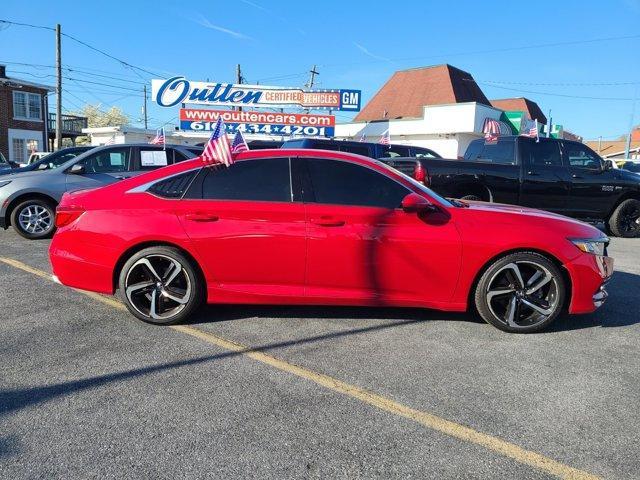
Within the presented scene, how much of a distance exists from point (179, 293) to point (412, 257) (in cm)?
205

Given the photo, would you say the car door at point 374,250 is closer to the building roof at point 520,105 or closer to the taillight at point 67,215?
the taillight at point 67,215

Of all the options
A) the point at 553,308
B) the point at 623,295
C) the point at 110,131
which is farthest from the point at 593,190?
→ the point at 110,131

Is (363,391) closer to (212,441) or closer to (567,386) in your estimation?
(212,441)

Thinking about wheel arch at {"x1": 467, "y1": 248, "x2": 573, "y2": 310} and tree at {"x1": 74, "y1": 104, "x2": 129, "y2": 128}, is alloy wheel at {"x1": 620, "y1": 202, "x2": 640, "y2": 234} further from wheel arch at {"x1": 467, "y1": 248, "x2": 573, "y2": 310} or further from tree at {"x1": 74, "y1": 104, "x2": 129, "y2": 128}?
tree at {"x1": 74, "y1": 104, "x2": 129, "y2": 128}

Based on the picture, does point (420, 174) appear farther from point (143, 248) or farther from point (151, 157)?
point (143, 248)

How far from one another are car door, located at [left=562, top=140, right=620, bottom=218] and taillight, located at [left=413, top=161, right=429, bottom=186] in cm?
301

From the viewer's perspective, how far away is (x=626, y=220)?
1036cm

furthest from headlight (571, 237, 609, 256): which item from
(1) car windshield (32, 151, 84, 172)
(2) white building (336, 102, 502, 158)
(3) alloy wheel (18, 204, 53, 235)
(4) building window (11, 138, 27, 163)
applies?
(4) building window (11, 138, 27, 163)

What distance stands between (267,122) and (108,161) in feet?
70.7

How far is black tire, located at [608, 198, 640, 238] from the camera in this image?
10.2 metres

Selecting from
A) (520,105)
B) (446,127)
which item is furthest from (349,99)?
(520,105)

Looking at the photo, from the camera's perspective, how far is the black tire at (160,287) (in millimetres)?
4453

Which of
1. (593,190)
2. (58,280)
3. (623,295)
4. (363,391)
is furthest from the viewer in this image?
(593,190)

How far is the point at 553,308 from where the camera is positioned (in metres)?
4.40
